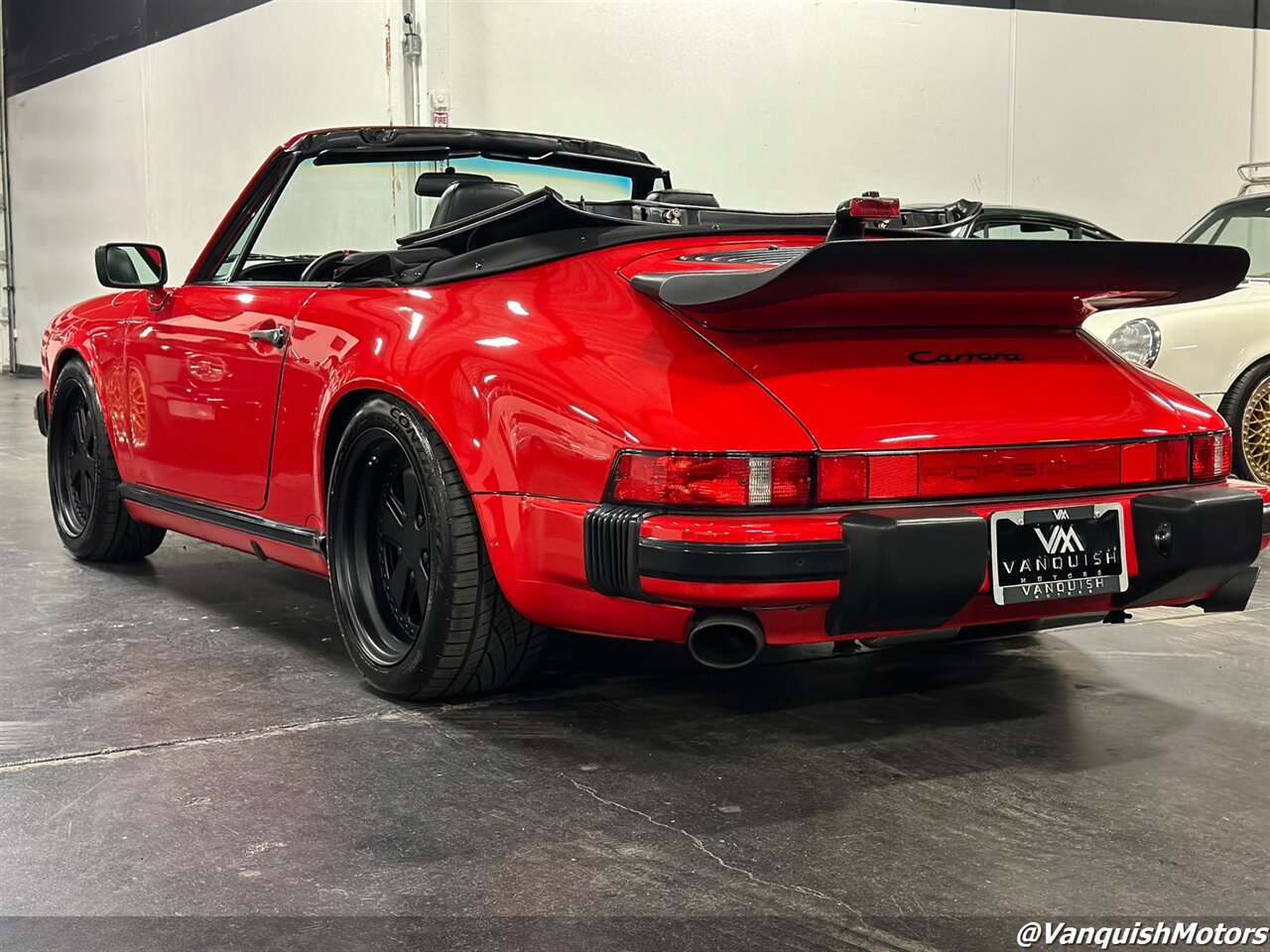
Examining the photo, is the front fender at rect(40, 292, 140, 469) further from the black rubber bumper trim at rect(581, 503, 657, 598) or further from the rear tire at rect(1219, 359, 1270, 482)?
the rear tire at rect(1219, 359, 1270, 482)

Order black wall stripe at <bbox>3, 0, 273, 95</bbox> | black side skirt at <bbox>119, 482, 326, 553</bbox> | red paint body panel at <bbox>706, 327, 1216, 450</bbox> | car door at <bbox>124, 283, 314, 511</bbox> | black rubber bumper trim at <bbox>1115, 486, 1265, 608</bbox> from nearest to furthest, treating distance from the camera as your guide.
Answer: red paint body panel at <bbox>706, 327, 1216, 450</bbox>
black rubber bumper trim at <bbox>1115, 486, 1265, 608</bbox>
black side skirt at <bbox>119, 482, 326, 553</bbox>
car door at <bbox>124, 283, 314, 511</bbox>
black wall stripe at <bbox>3, 0, 273, 95</bbox>

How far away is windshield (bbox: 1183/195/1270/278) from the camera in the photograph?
691 centimetres

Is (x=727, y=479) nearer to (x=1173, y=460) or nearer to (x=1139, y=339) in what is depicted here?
(x=1173, y=460)

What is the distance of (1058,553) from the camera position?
2832 millimetres

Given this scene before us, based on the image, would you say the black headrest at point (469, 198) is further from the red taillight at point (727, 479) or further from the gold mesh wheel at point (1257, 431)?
the gold mesh wheel at point (1257, 431)

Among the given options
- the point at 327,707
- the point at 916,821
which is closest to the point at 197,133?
the point at 327,707

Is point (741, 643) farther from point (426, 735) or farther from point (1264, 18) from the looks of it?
point (1264, 18)

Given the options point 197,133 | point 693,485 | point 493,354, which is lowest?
point 693,485

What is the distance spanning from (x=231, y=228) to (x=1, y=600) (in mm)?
1411

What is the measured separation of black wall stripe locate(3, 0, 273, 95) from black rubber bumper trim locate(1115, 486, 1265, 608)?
1088cm

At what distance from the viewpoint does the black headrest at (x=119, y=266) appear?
173 inches

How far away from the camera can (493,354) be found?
2980 mm

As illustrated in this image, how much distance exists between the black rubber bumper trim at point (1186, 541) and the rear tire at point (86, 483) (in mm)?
3375

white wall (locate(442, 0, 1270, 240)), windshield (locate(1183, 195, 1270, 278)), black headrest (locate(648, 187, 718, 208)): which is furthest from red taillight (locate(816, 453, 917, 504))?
white wall (locate(442, 0, 1270, 240))
